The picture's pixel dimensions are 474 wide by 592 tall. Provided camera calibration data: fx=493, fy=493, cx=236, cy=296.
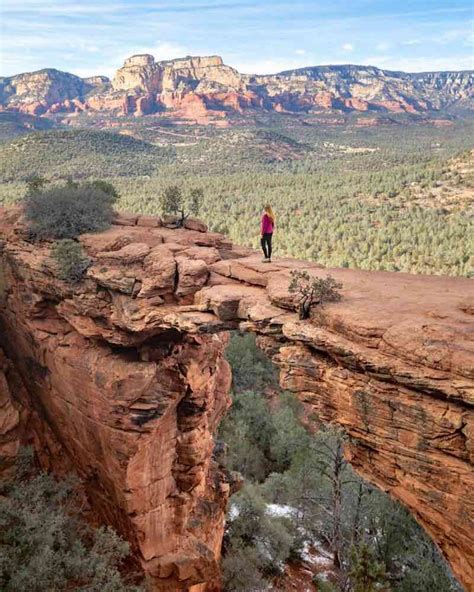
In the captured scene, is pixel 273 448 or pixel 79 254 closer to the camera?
pixel 79 254

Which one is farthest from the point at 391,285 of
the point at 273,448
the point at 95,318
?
the point at 273,448

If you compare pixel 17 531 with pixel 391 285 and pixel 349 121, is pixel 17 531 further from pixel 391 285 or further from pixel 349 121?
pixel 349 121

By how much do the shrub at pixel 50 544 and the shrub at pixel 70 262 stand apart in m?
5.89

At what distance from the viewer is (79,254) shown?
13109 millimetres

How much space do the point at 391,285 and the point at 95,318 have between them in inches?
299

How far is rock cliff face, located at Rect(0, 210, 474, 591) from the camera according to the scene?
7.61m

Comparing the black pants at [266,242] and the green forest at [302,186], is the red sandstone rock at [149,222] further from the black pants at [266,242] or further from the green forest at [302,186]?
the green forest at [302,186]

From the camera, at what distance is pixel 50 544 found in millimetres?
11844

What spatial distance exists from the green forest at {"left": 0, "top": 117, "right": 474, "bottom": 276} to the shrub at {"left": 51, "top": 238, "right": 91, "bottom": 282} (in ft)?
61.6

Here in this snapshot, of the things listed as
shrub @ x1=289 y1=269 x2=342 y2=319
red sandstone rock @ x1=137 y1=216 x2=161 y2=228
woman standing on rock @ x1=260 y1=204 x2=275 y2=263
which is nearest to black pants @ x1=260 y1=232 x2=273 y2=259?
woman standing on rock @ x1=260 y1=204 x2=275 y2=263

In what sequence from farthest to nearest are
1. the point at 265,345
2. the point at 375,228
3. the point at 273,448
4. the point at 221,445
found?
Result: the point at 375,228
the point at 273,448
the point at 221,445
the point at 265,345

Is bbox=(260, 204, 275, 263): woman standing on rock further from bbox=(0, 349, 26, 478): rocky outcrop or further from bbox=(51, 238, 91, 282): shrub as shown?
bbox=(0, 349, 26, 478): rocky outcrop

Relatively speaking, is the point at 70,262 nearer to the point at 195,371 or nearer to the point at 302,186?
the point at 195,371

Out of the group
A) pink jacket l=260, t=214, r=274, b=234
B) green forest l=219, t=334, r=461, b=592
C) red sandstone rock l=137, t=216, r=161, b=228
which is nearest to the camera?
pink jacket l=260, t=214, r=274, b=234
